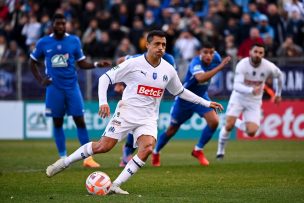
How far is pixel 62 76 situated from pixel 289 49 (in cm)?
1053

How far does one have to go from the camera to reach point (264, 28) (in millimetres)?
26484

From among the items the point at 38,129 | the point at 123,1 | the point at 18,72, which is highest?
the point at 123,1

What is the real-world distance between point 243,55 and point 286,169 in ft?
32.4

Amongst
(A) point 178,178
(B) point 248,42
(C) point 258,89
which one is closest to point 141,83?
(A) point 178,178

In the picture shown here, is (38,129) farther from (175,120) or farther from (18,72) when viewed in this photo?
(175,120)

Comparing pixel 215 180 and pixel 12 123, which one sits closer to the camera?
pixel 215 180

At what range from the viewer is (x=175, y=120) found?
57.8ft

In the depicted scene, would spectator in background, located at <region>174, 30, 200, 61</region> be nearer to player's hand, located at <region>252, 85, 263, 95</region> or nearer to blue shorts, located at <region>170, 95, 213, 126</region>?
player's hand, located at <region>252, 85, 263, 95</region>

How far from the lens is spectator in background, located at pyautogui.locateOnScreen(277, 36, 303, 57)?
2538 centimetres

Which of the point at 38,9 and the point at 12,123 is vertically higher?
the point at 38,9

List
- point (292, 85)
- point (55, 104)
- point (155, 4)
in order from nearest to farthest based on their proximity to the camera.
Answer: point (55, 104)
point (292, 85)
point (155, 4)

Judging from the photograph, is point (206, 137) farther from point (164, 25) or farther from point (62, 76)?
point (164, 25)

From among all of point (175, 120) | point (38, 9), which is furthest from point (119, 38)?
point (175, 120)

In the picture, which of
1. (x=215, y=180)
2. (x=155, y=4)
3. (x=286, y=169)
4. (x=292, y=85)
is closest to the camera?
(x=215, y=180)
